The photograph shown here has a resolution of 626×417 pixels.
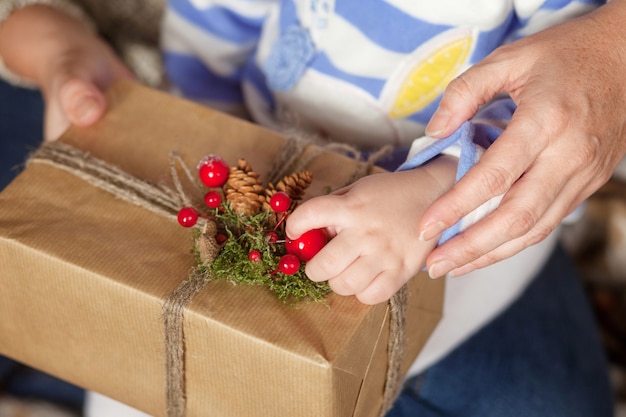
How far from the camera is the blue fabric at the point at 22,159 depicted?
1.02 metres

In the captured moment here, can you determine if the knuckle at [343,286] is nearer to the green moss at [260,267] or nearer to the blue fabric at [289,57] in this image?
the green moss at [260,267]

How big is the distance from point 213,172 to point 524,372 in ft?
1.60

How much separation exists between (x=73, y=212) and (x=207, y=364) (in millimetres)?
186

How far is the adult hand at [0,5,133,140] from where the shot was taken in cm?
85

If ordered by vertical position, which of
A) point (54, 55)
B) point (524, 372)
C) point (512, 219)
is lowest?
point (524, 372)

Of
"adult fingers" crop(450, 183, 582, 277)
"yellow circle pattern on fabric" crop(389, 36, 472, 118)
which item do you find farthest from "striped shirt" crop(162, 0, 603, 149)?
"adult fingers" crop(450, 183, 582, 277)

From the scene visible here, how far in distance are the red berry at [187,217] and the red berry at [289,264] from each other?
9cm

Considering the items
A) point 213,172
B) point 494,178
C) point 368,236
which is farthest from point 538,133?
point 213,172

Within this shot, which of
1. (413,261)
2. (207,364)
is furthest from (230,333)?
(413,261)

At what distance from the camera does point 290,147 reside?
0.68m

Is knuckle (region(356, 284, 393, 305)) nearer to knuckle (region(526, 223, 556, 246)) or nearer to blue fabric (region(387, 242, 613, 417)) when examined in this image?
knuckle (region(526, 223, 556, 246))

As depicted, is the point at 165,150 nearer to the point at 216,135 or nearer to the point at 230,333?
the point at 216,135

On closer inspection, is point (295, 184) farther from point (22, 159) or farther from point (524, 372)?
point (22, 159)

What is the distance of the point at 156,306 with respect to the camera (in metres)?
0.57
